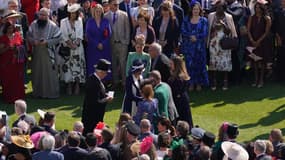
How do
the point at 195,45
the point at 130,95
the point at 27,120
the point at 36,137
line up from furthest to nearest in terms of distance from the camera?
the point at 195,45
the point at 130,95
the point at 27,120
the point at 36,137

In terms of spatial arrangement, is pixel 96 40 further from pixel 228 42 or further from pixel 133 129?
pixel 133 129

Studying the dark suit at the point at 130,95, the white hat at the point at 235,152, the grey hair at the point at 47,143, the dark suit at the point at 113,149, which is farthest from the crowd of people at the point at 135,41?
the grey hair at the point at 47,143

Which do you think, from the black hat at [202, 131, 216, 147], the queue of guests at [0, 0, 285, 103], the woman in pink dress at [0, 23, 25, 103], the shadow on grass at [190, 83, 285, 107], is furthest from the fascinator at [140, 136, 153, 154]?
the woman in pink dress at [0, 23, 25, 103]

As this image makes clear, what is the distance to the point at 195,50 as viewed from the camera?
1897 centimetres

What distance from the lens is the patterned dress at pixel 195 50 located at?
61.6 feet

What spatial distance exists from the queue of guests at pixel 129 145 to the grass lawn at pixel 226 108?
3.14 metres

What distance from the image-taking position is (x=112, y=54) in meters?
19.2

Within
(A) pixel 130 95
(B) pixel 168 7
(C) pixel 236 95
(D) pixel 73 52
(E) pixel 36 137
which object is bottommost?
(C) pixel 236 95

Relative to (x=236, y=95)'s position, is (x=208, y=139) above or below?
above

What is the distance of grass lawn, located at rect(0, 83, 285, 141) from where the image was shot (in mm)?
16844

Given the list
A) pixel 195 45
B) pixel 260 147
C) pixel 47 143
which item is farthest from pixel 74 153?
pixel 195 45

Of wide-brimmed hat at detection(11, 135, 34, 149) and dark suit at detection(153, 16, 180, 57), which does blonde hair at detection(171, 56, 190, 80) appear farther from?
wide-brimmed hat at detection(11, 135, 34, 149)

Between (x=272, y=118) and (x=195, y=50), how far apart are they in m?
2.68

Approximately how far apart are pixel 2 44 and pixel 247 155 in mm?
7496
